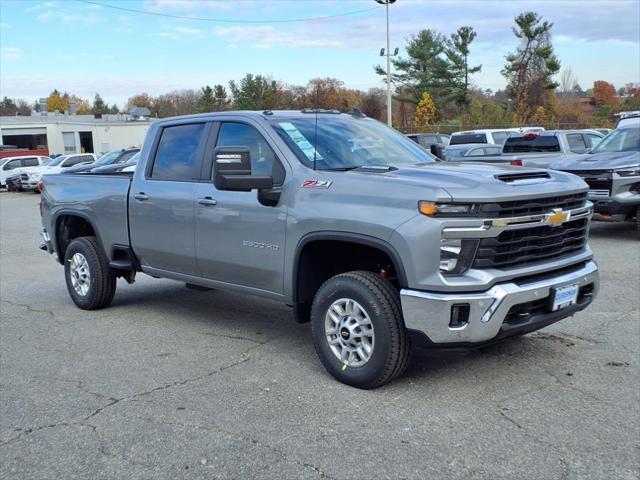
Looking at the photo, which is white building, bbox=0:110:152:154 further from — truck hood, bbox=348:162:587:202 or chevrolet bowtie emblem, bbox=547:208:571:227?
chevrolet bowtie emblem, bbox=547:208:571:227

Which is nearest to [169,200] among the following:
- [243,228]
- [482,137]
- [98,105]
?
[243,228]

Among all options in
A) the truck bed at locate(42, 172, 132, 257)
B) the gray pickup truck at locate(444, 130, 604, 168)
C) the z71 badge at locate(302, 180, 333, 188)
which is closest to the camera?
the z71 badge at locate(302, 180, 333, 188)

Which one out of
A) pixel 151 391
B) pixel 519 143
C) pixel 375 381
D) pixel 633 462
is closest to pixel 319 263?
pixel 375 381

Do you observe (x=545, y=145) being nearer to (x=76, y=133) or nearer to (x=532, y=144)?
(x=532, y=144)

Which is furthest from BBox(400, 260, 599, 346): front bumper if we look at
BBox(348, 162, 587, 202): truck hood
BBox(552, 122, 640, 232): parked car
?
BBox(552, 122, 640, 232): parked car

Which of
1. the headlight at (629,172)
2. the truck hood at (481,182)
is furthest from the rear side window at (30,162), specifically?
the truck hood at (481,182)

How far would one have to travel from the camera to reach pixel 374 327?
4.52 m

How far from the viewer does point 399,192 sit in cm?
438

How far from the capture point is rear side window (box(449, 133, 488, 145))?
23.3m

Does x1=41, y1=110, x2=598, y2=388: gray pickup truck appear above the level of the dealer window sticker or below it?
below

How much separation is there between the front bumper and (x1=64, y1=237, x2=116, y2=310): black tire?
4.03 meters

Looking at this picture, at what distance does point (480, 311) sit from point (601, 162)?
7.97 m

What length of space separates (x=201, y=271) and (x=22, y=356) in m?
1.67

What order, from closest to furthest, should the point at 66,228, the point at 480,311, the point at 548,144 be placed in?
1. the point at 480,311
2. the point at 66,228
3. the point at 548,144
